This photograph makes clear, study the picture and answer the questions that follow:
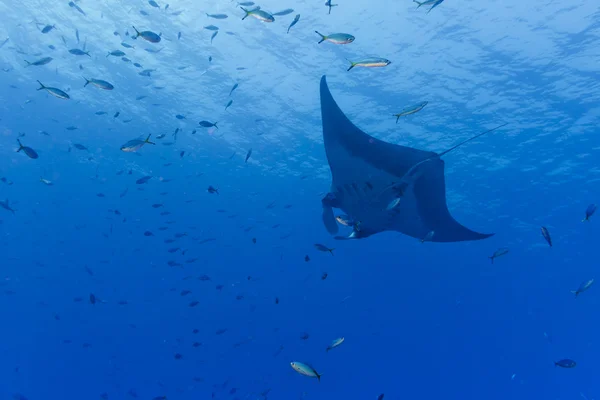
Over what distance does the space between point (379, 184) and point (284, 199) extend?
1929cm

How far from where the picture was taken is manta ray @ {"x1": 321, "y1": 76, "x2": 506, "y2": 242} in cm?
510

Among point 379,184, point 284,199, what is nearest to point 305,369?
point 379,184

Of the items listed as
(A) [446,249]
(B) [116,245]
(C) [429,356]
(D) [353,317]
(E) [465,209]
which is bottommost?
(C) [429,356]

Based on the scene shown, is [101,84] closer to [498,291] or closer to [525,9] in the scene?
[525,9]

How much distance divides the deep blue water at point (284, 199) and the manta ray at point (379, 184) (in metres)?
3.59

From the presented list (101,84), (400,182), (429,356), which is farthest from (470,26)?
(429,356)

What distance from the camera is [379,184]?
17.4ft

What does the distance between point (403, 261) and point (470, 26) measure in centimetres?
1873

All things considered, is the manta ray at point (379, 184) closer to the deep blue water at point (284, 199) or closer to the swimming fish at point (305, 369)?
the swimming fish at point (305, 369)

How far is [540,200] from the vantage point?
19906mm

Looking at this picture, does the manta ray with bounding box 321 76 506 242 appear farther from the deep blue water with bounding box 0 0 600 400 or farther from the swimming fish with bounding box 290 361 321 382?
the deep blue water with bounding box 0 0 600 400

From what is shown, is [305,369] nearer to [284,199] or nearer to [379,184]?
[379,184]

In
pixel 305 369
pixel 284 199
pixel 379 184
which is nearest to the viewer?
pixel 305 369

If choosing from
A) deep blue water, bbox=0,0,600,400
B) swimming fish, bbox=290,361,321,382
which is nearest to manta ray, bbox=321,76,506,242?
swimming fish, bbox=290,361,321,382
